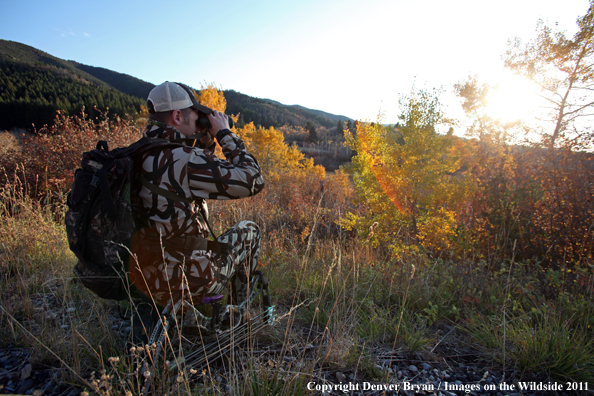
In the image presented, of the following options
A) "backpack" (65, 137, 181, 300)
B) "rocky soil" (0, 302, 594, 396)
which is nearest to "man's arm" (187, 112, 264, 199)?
"backpack" (65, 137, 181, 300)

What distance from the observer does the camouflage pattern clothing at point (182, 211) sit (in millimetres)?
1450

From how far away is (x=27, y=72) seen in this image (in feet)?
172

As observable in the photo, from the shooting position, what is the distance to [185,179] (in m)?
1.45

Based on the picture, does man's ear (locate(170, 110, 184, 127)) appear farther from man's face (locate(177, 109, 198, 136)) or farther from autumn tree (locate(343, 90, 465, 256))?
autumn tree (locate(343, 90, 465, 256))

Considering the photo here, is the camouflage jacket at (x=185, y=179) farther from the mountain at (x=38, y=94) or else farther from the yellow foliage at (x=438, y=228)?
the mountain at (x=38, y=94)

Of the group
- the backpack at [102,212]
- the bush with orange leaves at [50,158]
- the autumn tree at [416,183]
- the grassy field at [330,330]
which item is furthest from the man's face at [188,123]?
the bush with orange leaves at [50,158]

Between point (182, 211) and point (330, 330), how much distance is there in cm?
142

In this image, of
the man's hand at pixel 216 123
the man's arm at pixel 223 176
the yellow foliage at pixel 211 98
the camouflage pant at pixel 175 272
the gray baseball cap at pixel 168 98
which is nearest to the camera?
the man's arm at pixel 223 176

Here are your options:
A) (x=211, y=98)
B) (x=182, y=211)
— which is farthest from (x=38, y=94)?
(x=182, y=211)

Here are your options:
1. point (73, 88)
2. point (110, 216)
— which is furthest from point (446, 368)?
point (73, 88)

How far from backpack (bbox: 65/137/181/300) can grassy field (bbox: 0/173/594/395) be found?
37 centimetres

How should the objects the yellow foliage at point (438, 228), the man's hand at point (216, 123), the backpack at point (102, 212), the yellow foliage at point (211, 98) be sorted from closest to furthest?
the backpack at point (102, 212) < the man's hand at point (216, 123) < the yellow foliage at point (438, 228) < the yellow foliage at point (211, 98)

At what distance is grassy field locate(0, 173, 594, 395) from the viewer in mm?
1457

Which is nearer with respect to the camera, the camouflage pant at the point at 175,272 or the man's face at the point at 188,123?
the camouflage pant at the point at 175,272
